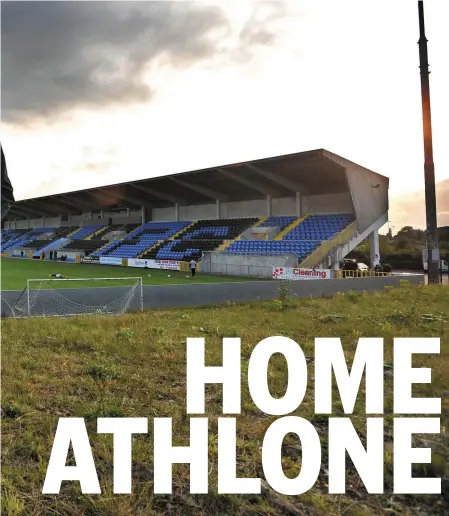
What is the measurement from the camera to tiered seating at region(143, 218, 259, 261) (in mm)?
38375

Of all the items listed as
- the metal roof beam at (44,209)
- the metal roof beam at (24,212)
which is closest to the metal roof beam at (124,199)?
the metal roof beam at (44,209)

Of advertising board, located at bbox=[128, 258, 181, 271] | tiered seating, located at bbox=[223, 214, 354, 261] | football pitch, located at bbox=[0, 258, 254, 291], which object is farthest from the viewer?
advertising board, located at bbox=[128, 258, 181, 271]

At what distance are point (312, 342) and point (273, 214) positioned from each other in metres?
34.6

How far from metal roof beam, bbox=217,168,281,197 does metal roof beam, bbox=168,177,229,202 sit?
17.9 ft

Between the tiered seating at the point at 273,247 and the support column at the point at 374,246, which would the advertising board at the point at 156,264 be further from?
the support column at the point at 374,246

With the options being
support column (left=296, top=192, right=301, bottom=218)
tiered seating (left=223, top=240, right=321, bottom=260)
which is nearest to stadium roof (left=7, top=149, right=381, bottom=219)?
support column (left=296, top=192, right=301, bottom=218)

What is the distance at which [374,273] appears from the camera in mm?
29828

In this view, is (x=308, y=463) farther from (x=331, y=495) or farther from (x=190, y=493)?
(x=190, y=493)

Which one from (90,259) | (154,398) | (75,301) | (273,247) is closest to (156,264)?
(273,247)

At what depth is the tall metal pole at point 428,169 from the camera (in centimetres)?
2100

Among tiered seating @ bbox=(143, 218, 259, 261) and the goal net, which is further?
tiered seating @ bbox=(143, 218, 259, 261)

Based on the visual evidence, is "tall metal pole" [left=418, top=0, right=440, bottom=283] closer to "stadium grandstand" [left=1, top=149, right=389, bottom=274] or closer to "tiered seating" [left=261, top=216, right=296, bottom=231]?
"stadium grandstand" [left=1, top=149, right=389, bottom=274]

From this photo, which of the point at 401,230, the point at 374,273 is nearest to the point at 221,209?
the point at 374,273

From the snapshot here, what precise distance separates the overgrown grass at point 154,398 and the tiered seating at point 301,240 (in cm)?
1960
